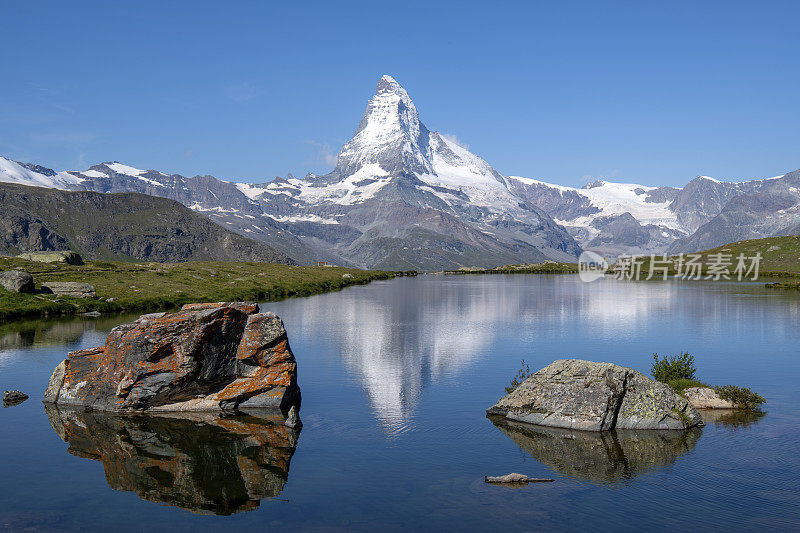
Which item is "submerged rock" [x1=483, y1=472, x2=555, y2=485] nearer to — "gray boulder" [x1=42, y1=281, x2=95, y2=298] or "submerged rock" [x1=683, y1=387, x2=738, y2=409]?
"submerged rock" [x1=683, y1=387, x2=738, y2=409]

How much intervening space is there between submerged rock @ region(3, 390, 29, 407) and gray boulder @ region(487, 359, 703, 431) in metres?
27.9

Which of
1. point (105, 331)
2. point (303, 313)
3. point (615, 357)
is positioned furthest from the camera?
point (303, 313)

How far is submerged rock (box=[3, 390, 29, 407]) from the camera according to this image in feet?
118

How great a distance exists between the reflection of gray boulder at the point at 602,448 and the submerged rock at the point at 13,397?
89.0ft

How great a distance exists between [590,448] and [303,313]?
6756cm

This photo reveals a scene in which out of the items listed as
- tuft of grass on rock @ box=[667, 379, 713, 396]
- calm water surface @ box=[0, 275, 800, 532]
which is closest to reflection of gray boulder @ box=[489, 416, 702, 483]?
calm water surface @ box=[0, 275, 800, 532]

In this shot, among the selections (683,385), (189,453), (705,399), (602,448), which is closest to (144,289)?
(189,453)

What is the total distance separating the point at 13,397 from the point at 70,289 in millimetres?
62895

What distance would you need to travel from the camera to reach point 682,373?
127ft

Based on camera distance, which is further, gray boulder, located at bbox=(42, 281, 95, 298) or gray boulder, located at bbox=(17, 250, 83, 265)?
gray boulder, located at bbox=(17, 250, 83, 265)

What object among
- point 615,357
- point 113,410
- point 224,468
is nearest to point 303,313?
point 615,357

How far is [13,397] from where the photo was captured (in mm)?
36344

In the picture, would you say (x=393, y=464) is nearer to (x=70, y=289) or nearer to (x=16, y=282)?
(x=16, y=282)

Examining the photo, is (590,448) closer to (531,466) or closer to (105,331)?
(531,466)
